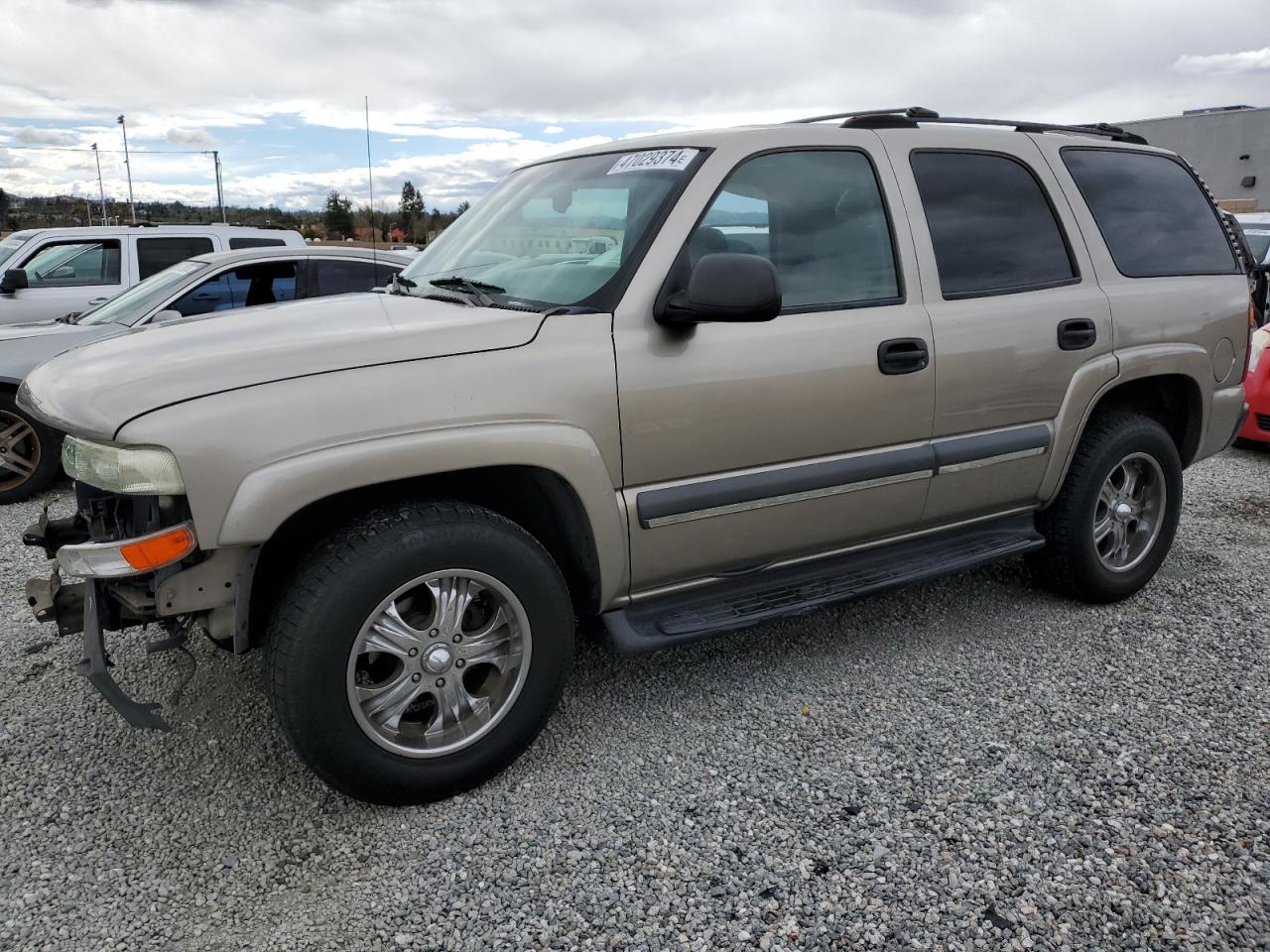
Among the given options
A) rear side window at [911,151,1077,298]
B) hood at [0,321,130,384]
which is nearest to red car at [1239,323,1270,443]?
rear side window at [911,151,1077,298]

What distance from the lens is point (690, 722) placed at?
3133 mm

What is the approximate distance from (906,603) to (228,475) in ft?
9.56

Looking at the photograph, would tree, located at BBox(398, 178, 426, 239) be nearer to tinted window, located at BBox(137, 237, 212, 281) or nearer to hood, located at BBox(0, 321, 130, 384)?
tinted window, located at BBox(137, 237, 212, 281)

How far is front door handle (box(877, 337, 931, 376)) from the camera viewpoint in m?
3.14

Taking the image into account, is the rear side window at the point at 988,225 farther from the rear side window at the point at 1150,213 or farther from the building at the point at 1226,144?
the building at the point at 1226,144

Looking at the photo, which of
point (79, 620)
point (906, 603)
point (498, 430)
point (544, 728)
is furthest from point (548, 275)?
point (906, 603)

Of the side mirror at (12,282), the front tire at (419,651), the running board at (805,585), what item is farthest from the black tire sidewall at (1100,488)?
the side mirror at (12,282)

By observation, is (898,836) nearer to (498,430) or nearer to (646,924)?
(646,924)

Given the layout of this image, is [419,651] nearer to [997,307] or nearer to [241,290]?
[997,307]

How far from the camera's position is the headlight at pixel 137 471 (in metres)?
2.23

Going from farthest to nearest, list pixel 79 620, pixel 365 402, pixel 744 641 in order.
Answer: pixel 744 641 → pixel 79 620 → pixel 365 402

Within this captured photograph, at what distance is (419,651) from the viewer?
258 cm

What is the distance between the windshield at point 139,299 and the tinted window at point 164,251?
184 cm

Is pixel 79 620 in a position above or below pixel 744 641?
above
